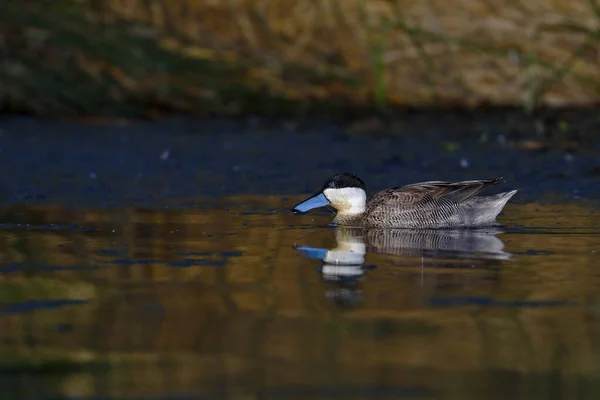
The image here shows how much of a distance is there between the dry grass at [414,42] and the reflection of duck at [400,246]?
5972 millimetres

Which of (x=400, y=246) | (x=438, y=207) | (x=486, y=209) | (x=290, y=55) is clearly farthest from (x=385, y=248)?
(x=290, y=55)

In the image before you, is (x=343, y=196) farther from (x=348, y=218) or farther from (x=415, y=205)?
(x=415, y=205)

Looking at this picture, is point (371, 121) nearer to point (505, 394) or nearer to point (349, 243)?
point (349, 243)

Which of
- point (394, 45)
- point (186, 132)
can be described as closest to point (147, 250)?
point (186, 132)

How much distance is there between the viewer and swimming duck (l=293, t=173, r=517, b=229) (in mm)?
9547

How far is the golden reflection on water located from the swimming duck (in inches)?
15.2

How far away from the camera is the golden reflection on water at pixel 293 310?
4.94m

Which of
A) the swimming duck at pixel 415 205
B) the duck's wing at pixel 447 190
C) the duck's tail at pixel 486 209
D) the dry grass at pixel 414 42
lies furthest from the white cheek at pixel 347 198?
the dry grass at pixel 414 42

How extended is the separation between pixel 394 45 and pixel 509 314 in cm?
968

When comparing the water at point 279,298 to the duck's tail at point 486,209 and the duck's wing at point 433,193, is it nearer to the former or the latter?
the duck's tail at point 486,209

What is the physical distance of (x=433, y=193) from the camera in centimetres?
964

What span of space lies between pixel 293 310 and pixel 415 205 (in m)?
3.57

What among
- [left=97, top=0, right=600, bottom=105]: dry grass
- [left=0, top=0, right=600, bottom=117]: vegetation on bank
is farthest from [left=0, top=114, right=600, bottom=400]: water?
[left=97, top=0, right=600, bottom=105]: dry grass

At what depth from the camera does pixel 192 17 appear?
16.0m
